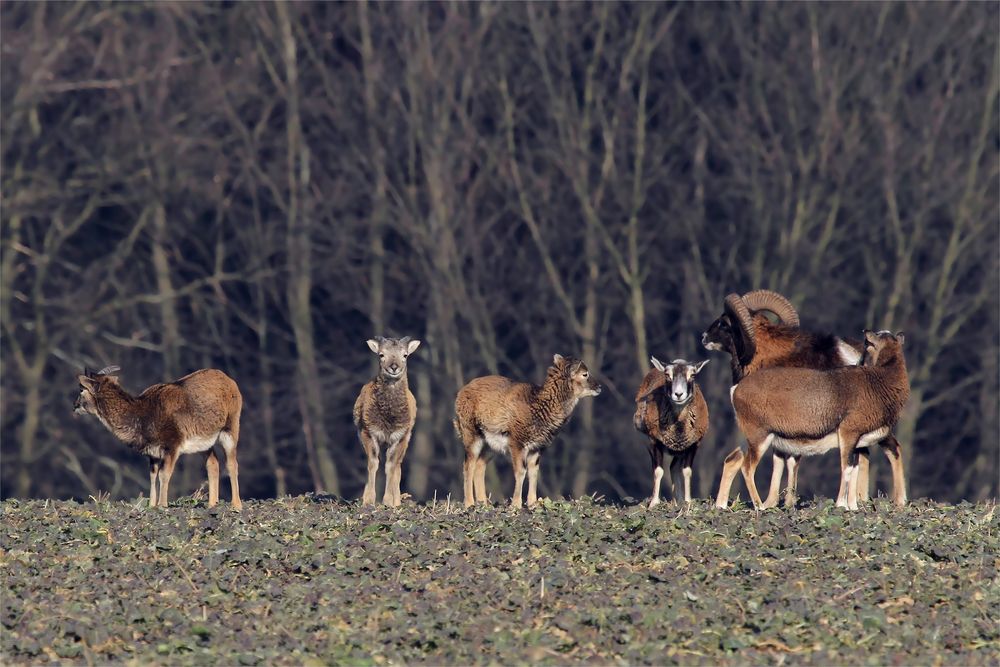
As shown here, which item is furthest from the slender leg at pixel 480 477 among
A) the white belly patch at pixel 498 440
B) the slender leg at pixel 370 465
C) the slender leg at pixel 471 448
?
the slender leg at pixel 370 465

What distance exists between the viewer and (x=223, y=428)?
20.5 meters

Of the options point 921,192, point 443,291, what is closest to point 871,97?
point 921,192

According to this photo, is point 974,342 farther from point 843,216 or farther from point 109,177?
point 109,177

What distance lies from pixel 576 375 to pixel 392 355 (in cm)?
204

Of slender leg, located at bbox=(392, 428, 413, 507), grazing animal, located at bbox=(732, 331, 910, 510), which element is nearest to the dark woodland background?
slender leg, located at bbox=(392, 428, 413, 507)

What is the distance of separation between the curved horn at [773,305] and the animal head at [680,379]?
3.19 meters

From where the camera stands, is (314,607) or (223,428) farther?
(223,428)

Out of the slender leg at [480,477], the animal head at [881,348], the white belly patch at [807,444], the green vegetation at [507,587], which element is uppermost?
the animal head at [881,348]

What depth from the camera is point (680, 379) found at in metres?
Answer: 20.1

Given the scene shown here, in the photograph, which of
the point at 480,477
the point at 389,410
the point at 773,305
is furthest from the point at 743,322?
the point at 389,410

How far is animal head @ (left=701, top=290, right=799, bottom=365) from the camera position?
71.5ft

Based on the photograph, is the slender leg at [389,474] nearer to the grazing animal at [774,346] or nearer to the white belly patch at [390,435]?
the white belly patch at [390,435]

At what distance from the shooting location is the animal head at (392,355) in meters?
21.6

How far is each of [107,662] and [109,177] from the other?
31723 mm
